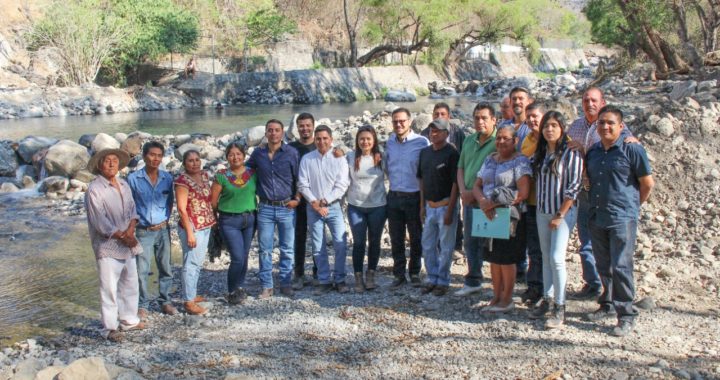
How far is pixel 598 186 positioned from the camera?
480 cm

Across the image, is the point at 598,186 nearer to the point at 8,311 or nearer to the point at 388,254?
the point at 388,254

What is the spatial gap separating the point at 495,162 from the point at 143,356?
3.09 meters

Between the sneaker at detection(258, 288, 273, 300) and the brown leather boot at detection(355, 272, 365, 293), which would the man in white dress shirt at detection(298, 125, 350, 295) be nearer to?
the brown leather boot at detection(355, 272, 365, 293)

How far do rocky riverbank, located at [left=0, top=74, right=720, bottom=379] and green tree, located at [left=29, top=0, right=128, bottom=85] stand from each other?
29069mm

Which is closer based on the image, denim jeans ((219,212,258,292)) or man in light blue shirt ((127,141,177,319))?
man in light blue shirt ((127,141,177,319))

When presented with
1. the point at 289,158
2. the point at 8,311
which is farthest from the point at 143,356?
the point at 8,311

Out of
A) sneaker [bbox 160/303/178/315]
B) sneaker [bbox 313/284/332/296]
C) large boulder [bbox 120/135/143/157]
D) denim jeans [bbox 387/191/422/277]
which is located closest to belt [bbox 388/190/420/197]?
denim jeans [bbox 387/191/422/277]

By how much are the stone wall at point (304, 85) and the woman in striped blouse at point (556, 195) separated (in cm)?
3031

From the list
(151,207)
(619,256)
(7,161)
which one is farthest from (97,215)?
(7,161)

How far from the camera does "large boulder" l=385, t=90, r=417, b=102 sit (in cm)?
3444

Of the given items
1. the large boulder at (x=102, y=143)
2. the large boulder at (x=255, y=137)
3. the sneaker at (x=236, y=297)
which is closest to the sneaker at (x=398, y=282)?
the sneaker at (x=236, y=297)

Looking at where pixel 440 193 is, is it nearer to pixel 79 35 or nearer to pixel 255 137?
pixel 255 137

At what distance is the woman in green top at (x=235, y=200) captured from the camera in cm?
580

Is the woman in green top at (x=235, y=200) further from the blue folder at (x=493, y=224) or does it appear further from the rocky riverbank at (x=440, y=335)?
the blue folder at (x=493, y=224)
